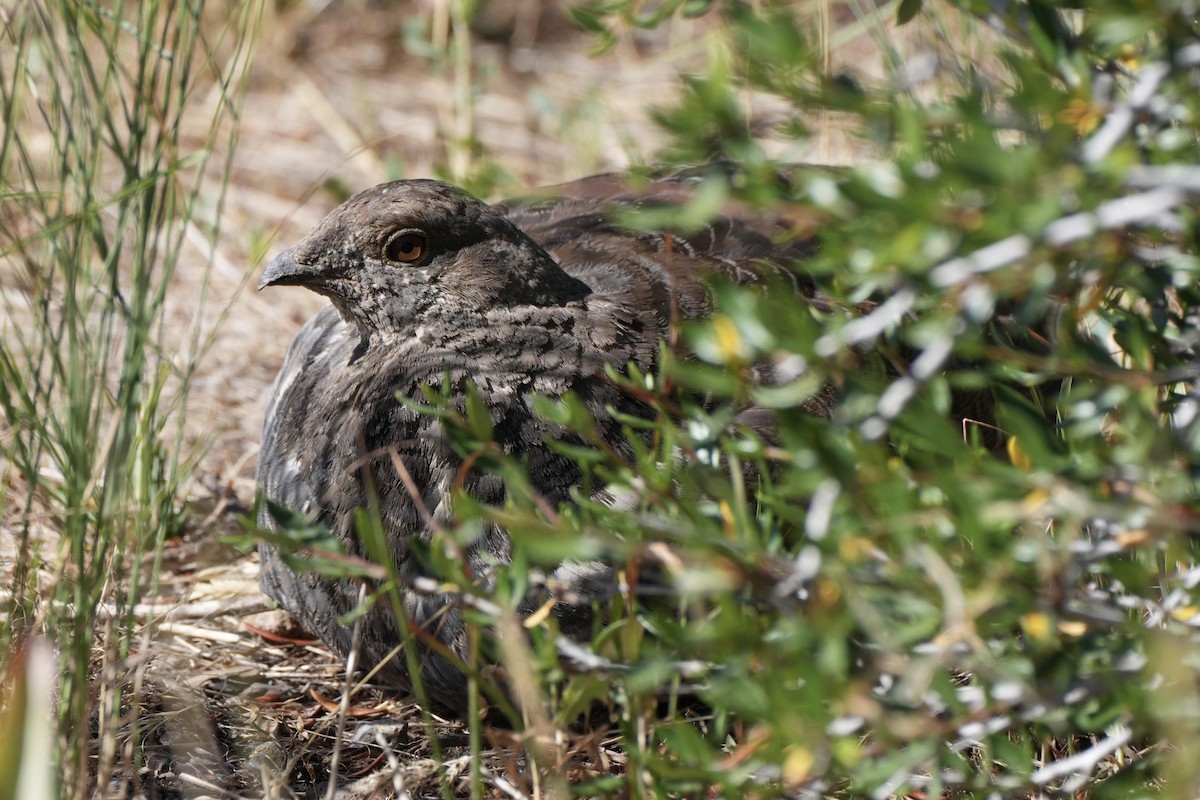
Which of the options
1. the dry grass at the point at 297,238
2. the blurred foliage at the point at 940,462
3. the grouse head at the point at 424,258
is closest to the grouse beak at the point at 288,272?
the grouse head at the point at 424,258

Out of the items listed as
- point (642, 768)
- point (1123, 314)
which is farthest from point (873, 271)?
point (642, 768)

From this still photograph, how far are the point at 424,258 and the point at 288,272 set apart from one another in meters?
0.31

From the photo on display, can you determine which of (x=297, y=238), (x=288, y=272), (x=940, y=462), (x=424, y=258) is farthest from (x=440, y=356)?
(x=297, y=238)

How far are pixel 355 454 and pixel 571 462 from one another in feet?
1.51

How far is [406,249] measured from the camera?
2734mm

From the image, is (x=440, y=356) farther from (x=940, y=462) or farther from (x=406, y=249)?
(x=940, y=462)

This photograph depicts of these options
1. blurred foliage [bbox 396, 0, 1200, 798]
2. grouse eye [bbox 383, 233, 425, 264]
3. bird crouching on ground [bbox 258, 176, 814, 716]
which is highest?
grouse eye [bbox 383, 233, 425, 264]

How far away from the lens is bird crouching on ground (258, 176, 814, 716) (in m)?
2.54

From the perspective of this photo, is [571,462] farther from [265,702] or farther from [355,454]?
[265,702]

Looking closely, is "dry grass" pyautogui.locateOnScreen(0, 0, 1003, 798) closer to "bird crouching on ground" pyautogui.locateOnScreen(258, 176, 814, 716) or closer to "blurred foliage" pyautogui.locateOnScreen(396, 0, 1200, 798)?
"bird crouching on ground" pyautogui.locateOnScreen(258, 176, 814, 716)

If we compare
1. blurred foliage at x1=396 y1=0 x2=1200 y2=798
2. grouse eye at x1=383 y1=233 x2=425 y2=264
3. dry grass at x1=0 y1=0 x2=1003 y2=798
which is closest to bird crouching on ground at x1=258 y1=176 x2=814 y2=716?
grouse eye at x1=383 y1=233 x2=425 y2=264

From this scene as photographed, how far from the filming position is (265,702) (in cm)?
282

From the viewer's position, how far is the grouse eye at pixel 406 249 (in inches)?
107

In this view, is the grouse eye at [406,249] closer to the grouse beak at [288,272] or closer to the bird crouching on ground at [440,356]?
the bird crouching on ground at [440,356]
